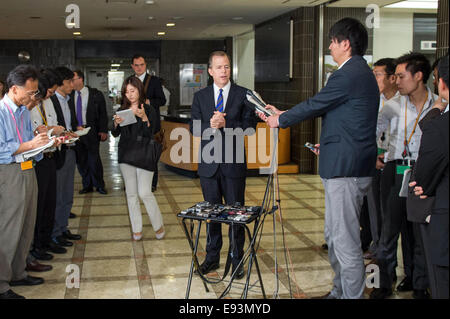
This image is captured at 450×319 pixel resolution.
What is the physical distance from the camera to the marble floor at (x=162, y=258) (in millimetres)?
3902

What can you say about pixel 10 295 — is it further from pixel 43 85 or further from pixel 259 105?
pixel 259 105

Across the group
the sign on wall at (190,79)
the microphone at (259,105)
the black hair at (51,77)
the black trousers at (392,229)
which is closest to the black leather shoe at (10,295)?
the black hair at (51,77)

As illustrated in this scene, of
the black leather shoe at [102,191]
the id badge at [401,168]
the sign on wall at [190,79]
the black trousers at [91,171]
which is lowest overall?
the black leather shoe at [102,191]

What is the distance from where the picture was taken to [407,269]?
13.1 feet

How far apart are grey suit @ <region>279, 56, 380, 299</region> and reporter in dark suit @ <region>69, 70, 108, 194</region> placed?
453 centimetres

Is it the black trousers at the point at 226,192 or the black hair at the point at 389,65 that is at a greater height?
the black hair at the point at 389,65

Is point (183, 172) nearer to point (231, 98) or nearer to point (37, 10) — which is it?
point (37, 10)

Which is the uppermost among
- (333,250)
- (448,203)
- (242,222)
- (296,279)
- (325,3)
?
(325,3)

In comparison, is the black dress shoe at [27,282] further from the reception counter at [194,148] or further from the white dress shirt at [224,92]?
the reception counter at [194,148]

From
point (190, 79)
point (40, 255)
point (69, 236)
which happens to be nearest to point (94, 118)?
point (69, 236)

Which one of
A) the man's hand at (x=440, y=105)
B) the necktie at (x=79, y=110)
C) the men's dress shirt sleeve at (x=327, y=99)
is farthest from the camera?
the necktie at (x=79, y=110)

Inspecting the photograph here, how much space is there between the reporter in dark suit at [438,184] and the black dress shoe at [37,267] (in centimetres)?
309
